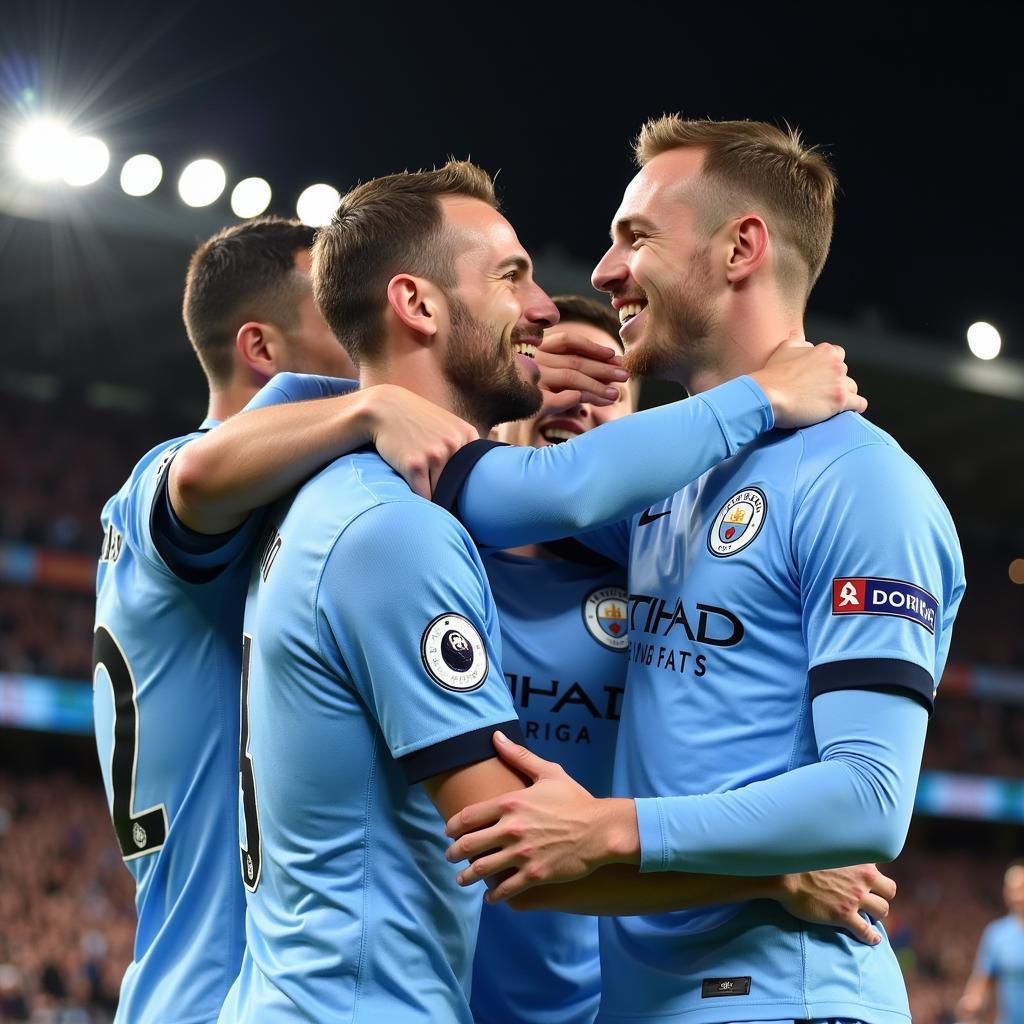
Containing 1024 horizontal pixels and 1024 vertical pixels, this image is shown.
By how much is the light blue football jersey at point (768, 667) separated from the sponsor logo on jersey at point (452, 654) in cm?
36

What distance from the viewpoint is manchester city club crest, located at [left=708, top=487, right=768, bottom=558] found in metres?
2.56

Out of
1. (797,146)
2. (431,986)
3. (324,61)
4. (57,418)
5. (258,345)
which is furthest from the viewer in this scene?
(57,418)

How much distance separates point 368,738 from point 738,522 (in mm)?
805

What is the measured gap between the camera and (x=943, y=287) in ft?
54.7

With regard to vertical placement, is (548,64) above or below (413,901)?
above

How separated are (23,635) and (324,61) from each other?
1033cm

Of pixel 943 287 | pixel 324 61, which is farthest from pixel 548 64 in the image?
pixel 943 287

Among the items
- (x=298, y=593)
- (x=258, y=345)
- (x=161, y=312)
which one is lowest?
(x=298, y=593)

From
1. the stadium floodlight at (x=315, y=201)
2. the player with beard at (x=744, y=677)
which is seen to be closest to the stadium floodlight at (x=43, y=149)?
the stadium floodlight at (x=315, y=201)

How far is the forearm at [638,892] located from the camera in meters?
2.28

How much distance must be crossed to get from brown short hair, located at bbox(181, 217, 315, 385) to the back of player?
2.37 ft

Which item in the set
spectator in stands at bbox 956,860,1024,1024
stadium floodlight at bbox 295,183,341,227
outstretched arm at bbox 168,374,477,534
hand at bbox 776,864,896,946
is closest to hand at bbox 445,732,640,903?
hand at bbox 776,864,896,946

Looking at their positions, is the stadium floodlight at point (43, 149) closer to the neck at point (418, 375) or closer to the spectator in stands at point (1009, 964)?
the spectator in stands at point (1009, 964)

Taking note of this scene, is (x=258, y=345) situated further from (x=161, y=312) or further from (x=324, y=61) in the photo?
(x=161, y=312)
